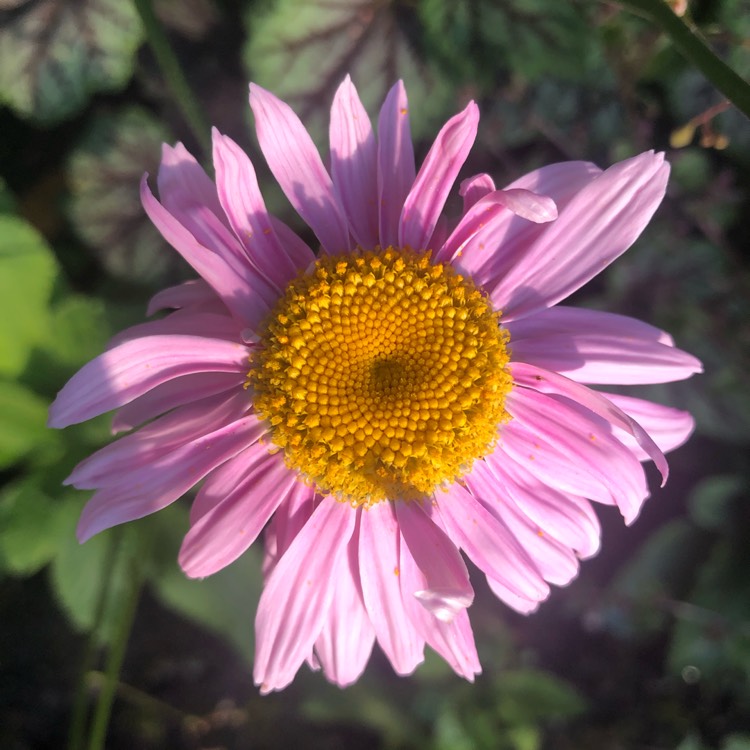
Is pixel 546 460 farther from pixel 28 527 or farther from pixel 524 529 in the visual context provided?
pixel 28 527

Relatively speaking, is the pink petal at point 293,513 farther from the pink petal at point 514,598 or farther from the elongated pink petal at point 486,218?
the elongated pink petal at point 486,218

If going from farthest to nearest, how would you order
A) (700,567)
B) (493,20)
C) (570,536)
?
(700,567) < (493,20) < (570,536)

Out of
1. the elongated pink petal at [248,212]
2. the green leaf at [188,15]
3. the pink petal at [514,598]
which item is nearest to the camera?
the elongated pink petal at [248,212]

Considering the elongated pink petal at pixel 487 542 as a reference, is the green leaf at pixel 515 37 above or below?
above

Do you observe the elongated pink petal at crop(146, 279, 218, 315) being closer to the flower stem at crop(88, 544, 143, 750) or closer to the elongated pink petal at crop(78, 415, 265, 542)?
the elongated pink petal at crop(78, 415, 265, 542)

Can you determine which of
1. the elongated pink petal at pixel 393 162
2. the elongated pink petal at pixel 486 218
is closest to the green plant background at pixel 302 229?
the elongated pink petal at pixel 393 162

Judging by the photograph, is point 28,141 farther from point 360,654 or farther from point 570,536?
point 570,536

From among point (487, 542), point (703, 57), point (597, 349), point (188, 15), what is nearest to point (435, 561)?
point (487, 542)

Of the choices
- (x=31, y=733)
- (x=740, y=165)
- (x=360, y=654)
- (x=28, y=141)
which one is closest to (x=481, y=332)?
(x=360, y=654)
